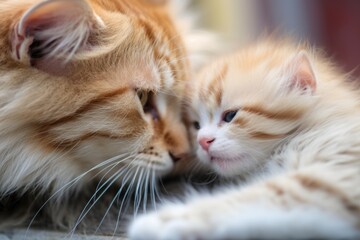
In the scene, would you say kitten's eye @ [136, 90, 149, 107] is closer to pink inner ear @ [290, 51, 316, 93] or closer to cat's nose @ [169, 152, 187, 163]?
cat's nose @ [169, 152, 187, 163]

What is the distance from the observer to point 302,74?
104 cm

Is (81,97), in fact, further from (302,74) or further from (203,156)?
(302,74)

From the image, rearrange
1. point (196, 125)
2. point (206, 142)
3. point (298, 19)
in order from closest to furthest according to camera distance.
Result: point (206, 142) → point (196, 125) → point (298, 19)

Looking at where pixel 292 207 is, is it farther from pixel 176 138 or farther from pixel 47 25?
pixel 47 25

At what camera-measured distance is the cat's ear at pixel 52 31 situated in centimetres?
92

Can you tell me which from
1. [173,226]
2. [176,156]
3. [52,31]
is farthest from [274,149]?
[52,31]

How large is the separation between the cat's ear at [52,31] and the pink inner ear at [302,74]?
436 millimetres

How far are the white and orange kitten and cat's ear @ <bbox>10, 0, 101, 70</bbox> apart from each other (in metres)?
0.33

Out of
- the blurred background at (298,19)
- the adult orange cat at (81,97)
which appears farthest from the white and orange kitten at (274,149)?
the blurred background at (298,19)

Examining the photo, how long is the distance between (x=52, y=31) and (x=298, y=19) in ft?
6.75

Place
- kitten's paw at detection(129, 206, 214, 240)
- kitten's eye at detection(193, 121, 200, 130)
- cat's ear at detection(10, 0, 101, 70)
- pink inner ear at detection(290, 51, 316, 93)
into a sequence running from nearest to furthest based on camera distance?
1. kitten's paw at detection(129, 206, 214, 240)
2. cat's ear at detection(10, 0, 101, 70)
3. pink inner ear at detection(290, 51, 316, 93)
4. kitten's eye at detection(193, 121, 200, 130)

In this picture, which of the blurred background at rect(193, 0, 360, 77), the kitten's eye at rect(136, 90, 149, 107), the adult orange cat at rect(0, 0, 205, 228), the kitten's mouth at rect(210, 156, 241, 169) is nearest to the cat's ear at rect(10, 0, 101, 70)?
the adult orange cat at rect(0, 0, 205, 228)

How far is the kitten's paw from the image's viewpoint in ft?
2.43

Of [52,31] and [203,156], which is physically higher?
[52,31]
